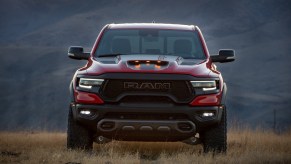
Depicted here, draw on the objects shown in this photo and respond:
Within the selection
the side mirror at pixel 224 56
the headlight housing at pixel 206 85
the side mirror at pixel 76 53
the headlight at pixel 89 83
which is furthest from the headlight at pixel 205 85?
the side mirror at pixel 76 53

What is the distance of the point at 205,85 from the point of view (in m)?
8.32

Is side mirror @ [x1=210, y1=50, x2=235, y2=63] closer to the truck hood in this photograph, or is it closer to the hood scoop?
the truck hood

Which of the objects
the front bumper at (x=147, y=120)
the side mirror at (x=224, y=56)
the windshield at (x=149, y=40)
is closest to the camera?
the front bumper at (x=147, y=120)

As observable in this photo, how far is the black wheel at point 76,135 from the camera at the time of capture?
28.5 ft

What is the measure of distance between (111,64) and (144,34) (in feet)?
4.79

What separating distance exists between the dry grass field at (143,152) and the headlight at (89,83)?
2.75 feet

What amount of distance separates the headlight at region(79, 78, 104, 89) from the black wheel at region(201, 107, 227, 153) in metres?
1.53

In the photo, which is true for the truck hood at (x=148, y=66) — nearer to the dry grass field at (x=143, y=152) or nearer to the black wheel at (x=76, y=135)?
the black wheel at (x=76, y=135)

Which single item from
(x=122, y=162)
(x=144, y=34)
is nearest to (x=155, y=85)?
(x=122, y=162)

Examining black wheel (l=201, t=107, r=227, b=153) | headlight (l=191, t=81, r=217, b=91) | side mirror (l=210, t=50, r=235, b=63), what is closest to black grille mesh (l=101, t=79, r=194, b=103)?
headlight (l=191, t=81, r=217, b=91)

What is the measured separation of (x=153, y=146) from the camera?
10.8 m

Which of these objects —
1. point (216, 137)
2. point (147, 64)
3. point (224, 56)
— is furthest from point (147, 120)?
point (224, 56)

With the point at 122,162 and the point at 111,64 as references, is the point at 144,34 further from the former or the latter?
the point at 122,162

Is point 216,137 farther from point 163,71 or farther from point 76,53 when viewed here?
point 76,53
